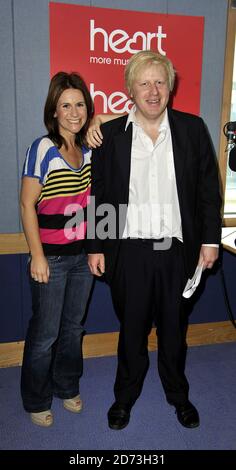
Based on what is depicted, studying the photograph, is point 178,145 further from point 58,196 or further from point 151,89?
point 58,196

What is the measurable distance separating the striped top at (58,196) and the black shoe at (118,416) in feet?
2.79

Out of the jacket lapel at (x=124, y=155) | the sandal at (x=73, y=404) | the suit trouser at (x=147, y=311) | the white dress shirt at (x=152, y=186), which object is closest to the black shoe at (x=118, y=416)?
the suit trouser at (x=147, y=311)

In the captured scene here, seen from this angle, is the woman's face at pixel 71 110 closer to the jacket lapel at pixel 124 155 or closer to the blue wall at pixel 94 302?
the jacket lapel at pixel 124 155

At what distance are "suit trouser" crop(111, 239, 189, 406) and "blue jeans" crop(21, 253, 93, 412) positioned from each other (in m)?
0.19

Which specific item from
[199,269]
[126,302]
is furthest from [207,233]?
[126,302]

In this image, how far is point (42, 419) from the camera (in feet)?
6.81

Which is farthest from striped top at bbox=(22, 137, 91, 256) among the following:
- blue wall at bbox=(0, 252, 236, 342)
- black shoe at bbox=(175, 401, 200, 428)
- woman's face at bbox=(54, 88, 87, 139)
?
black shoe at bbox=(175, 401, 200, 428)

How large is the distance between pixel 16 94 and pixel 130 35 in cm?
72

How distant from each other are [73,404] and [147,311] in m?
0.69

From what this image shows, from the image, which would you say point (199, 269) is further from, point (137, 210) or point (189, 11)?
point (189, 11)

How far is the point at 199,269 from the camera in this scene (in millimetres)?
1993

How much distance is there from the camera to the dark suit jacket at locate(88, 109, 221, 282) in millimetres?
1848

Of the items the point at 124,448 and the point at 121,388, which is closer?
the point at 124,448
